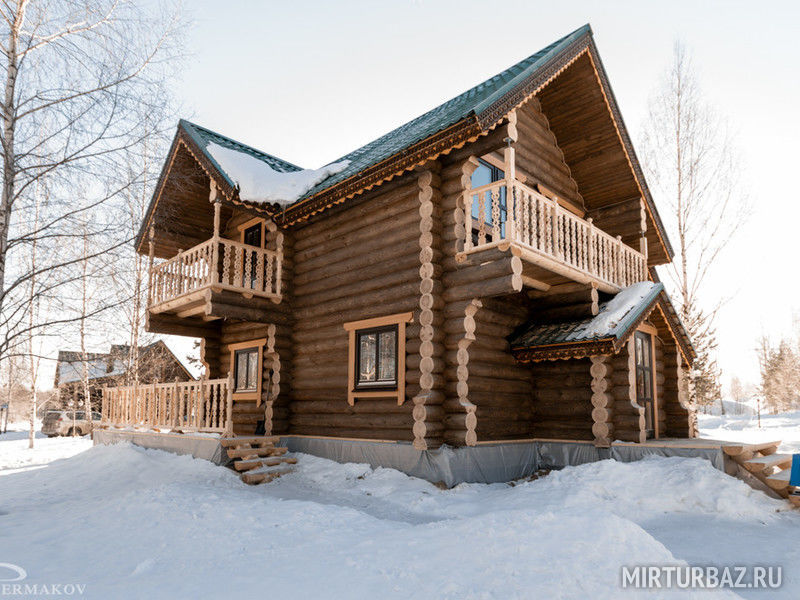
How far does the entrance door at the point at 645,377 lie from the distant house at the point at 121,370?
13.7 meters

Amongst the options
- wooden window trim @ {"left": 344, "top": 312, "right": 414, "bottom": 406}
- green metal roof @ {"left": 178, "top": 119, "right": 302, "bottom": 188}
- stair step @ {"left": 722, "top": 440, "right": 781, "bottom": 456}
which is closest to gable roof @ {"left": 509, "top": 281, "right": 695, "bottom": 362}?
stair step @ {"left": 722, "top": 440, "right": 781, "bottom": 456}

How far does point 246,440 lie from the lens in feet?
37.3

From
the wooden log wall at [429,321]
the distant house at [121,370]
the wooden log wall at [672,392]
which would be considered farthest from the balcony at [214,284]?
the wooden log wall at [672,392]

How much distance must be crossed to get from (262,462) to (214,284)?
12.6 ft

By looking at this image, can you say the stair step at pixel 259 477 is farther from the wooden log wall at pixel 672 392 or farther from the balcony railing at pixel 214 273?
the wooden log wall at pixel 672 392

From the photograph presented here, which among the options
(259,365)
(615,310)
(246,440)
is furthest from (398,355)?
(259,365)

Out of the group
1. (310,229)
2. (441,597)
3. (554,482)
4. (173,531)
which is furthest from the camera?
(310,229)

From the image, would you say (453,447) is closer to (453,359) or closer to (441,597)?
(453,359)

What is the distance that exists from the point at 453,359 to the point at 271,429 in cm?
510

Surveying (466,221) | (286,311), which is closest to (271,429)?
(286,311)

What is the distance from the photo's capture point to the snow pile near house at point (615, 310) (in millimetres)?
10258

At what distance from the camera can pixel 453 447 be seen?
9758 millimetres

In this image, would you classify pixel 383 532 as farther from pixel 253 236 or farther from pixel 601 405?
pixel 253 236

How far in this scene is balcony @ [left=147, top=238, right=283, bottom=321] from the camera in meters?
11.9
